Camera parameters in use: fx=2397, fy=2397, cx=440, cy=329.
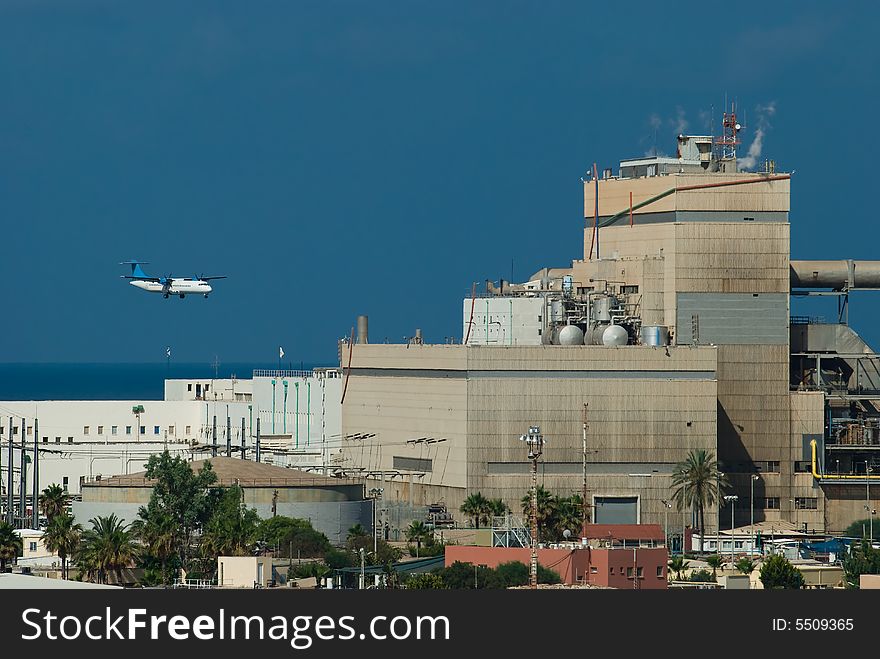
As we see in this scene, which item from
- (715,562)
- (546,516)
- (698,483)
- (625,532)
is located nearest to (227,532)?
(546,516)

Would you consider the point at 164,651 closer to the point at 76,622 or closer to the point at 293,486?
the point at 76,622

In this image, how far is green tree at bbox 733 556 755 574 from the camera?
150688mm

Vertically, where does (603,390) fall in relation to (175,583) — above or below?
above

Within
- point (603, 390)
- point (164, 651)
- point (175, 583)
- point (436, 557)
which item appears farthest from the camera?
point (603, 390)

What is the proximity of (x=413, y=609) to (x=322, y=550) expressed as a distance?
8644 centimetres

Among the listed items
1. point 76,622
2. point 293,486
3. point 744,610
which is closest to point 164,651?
point 76,622

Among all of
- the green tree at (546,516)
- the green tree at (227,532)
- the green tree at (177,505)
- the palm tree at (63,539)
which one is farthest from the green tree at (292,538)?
the green tree at (546,516)

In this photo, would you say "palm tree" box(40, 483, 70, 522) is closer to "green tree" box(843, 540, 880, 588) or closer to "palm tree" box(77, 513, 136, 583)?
"palm tree" box(77, 513, 136, 583)

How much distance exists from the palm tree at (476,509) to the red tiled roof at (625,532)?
14.6 metres

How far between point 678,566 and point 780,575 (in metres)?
11.9

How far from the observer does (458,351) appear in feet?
648

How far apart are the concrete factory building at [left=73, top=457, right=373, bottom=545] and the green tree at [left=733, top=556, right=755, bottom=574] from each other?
31.3m

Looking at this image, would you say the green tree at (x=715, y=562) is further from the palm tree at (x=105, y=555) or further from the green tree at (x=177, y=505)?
the palm tree at (x=105, y=555)

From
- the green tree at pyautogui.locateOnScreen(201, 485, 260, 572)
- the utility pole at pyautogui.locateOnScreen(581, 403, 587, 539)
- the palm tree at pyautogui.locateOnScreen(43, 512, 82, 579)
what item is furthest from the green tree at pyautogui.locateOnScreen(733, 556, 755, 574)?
the palm tree at pyautogui.locateOnScreen(43, 512, 82, 579)
